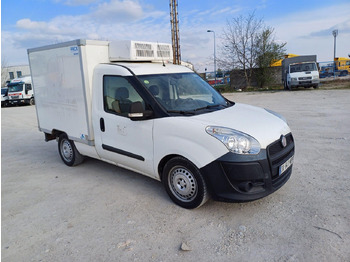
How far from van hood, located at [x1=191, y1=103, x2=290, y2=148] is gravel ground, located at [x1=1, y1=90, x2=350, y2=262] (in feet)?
3.14

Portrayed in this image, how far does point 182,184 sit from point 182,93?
1.40 meters

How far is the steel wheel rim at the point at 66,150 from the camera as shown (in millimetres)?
5705

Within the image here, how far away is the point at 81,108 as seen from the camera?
4.83 m

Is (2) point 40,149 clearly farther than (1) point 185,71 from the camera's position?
Yes

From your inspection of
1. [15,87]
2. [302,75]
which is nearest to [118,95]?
[302,75]

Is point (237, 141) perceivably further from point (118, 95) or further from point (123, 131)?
point (118, 95)

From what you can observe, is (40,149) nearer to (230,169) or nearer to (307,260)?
(230,169)

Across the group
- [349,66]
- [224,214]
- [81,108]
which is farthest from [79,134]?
[349,66]

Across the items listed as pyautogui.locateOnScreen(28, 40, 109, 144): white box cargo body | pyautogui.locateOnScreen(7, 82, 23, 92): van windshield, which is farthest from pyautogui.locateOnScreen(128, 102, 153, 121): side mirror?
pyautogui.locateOnScreen(7, 82, 23, 92): van windshield

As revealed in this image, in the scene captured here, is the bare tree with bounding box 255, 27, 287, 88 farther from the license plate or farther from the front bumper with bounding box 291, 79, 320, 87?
the license plate

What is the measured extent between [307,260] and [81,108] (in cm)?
395

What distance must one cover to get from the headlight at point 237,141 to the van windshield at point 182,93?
642 mm

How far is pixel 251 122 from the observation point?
3566 mm

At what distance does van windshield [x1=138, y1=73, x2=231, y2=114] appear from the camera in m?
3.91
